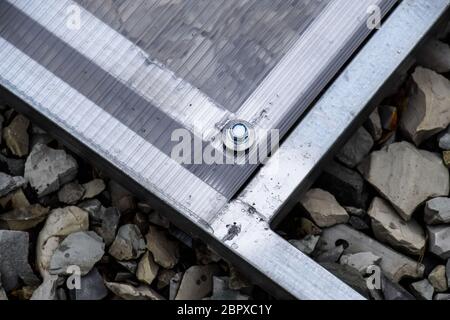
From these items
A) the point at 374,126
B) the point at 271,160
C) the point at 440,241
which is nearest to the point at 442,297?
the point at 440,241

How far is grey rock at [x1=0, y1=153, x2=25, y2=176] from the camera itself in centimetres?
573

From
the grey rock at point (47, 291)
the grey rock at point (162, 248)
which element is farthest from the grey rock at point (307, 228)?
the grey rock at point (47, 291)

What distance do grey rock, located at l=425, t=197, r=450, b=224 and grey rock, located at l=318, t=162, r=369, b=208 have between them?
1.46 feet

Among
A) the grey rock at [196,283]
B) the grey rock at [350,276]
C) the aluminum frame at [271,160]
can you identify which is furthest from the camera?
the grey rock at [196,283]

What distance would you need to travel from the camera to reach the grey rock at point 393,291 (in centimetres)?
523

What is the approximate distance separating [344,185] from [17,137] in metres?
2.31

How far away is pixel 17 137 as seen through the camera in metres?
5.73

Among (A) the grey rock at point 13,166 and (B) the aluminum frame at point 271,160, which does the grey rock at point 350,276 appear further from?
(A) the grey rock at point 13,166

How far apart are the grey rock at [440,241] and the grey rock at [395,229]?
61 mm

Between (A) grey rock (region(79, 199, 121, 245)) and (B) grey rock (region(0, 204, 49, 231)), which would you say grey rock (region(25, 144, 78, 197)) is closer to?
(B) grey rock (region(0, 204, 49, 231))

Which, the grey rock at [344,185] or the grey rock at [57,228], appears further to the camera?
the grey rock at [344,185]

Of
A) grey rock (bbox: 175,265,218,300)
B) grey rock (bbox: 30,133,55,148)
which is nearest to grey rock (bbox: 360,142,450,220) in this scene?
grey rock (bbox: 175,265,218,300)

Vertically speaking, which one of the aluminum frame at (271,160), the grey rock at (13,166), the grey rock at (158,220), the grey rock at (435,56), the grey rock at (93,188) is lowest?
the grey rock at (13,166)
